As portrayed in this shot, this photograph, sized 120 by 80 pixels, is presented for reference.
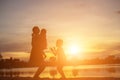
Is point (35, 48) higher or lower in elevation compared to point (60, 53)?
higher

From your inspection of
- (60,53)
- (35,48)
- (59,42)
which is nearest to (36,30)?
(35,48)

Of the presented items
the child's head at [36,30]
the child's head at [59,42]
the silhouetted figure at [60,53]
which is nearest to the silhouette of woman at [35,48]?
the child's head at [36,30]

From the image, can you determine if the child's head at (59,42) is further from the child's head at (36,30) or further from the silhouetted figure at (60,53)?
the child's head at (36,30)

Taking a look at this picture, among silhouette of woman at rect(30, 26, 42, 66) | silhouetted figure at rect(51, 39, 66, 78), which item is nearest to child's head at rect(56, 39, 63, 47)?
silhouetted figure at rect(51, 39, 66, 78)

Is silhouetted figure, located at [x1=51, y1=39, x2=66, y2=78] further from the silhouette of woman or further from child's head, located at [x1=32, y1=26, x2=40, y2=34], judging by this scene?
child's head, located at [x1=32, y1=26, x2=40, y2=34]

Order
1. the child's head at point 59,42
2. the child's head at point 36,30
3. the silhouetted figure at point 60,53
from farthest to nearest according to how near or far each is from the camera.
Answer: the child's head at point 59,42
the silhouetted figure at point 60,53
the child's head at point 36,30

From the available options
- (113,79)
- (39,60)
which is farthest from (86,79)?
(39,60)

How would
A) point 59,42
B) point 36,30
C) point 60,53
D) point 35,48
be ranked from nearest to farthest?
point 35,48, point 36,30, point 60,53, point 59,42

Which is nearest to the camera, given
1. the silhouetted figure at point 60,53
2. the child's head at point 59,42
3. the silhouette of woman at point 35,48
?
the silhouette of woman at point 35,48

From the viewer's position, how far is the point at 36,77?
18.6m

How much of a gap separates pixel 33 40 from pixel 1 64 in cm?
1308

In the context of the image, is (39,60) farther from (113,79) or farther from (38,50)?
(113,79)

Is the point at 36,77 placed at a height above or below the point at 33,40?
below

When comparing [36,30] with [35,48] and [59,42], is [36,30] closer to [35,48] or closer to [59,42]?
[35,48]
